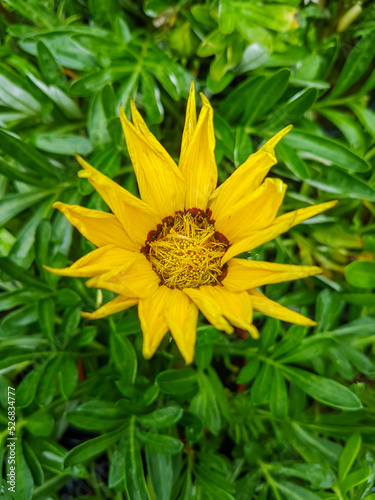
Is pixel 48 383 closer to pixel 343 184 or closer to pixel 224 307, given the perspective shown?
pixel 224 307

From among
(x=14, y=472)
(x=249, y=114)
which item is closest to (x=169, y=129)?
(x=249, y=114)

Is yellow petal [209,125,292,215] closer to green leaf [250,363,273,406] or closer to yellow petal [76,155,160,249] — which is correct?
yellow petal [76,155,160,249]

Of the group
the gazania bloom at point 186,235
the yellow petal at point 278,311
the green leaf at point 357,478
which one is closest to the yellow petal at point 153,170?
the gazania bloom at point 186,235

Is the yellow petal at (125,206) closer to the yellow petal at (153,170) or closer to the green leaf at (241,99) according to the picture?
the yellow petal at (153,170)

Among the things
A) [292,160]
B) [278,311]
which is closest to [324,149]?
[292,160]

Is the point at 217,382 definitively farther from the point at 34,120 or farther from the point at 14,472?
the point at 34,120
